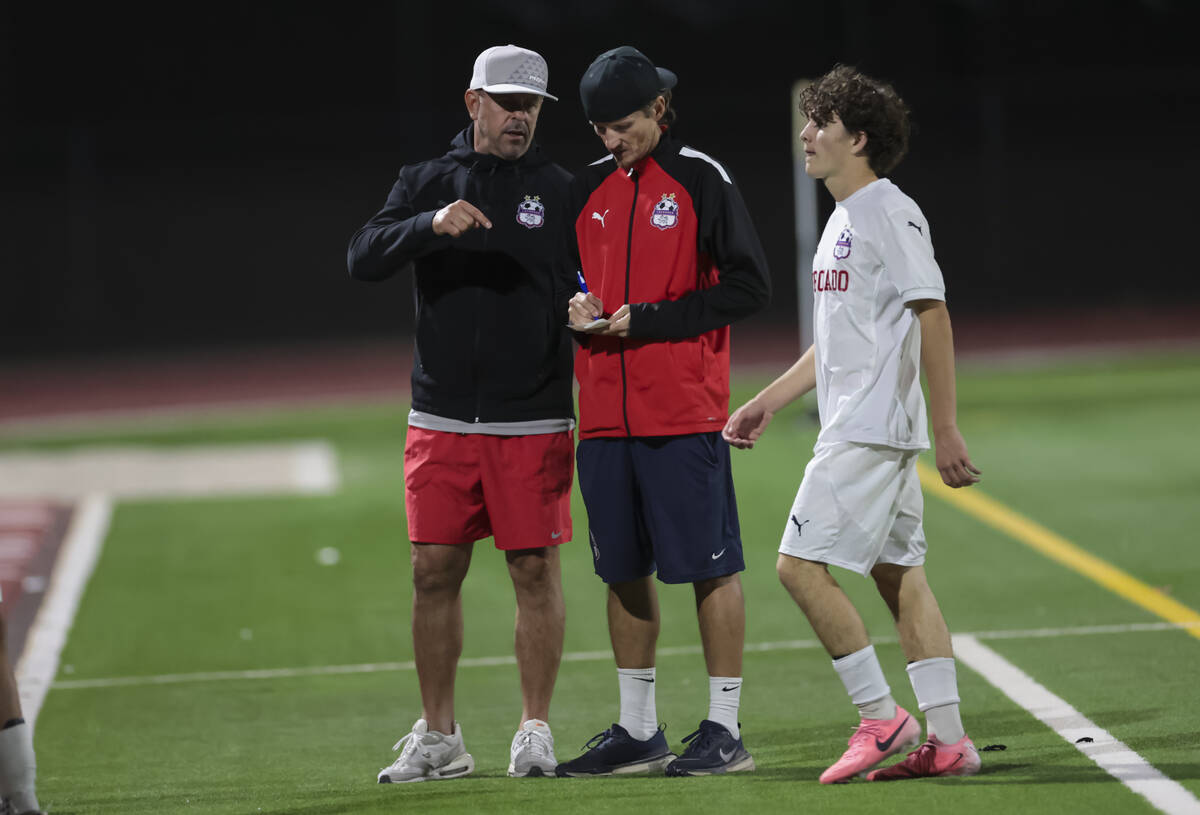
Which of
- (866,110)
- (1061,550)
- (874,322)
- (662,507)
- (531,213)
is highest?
(866,110)

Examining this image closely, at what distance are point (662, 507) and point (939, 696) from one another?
970mm

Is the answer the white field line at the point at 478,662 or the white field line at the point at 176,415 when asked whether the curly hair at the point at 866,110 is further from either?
the white field line at the point at 176,415

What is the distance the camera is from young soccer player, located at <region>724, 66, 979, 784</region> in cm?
482

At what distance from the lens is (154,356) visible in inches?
1036

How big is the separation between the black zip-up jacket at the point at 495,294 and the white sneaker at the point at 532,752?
3.19 ft

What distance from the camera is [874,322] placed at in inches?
193

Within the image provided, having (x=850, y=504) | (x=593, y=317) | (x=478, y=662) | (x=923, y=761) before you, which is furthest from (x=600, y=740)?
(x=478, y=662)

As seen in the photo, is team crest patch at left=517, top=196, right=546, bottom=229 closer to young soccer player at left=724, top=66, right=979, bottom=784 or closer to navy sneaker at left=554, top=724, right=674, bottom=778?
young soccer player at left=724, top=66, right=979, bottom=784

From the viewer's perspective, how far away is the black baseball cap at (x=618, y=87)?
512 cm

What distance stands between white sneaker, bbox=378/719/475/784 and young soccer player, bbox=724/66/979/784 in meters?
1.22

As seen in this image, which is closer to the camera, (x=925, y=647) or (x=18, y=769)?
(x=18, y=769)

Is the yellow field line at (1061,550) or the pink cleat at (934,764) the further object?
the yellow field line at (1061,550)

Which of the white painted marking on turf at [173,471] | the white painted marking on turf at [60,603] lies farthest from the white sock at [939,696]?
the white painted marking on turf at [173,471]

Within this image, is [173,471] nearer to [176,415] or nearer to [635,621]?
[176,415]
